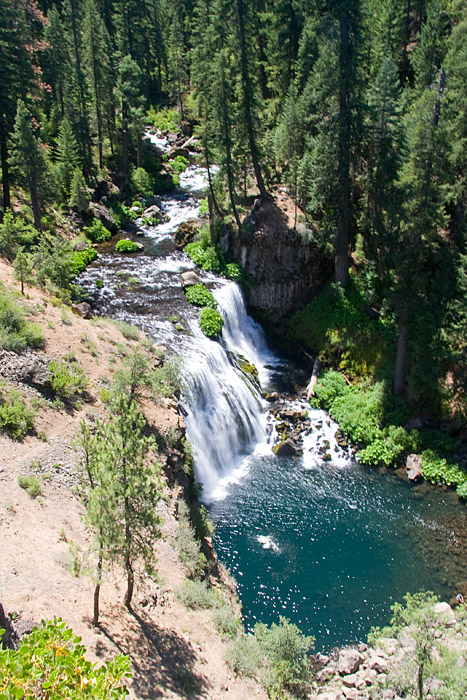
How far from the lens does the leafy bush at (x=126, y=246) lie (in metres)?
38.4

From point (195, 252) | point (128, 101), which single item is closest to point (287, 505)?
point (195, 252)

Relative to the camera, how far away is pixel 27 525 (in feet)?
47.7

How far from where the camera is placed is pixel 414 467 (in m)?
25.2

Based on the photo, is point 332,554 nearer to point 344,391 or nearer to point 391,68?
point 344,391

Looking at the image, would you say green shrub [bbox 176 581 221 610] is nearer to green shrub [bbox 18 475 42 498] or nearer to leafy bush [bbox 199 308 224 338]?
green shrub [bbox 18 475 42 498]

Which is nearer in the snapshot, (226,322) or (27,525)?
(27,525)

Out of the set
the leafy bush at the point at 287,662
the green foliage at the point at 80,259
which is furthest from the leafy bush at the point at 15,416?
the green foliage at the point at 80,259

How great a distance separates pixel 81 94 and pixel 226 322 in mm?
32277

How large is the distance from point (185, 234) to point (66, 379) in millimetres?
21736

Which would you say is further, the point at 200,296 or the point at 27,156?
the point at 27,156

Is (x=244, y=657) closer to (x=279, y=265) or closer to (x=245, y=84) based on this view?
(x=279, y=265)

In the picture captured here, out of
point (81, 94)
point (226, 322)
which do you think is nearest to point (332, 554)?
point (226, 322)

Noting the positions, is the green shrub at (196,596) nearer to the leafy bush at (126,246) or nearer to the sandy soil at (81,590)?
the sandy soil at (81,590)

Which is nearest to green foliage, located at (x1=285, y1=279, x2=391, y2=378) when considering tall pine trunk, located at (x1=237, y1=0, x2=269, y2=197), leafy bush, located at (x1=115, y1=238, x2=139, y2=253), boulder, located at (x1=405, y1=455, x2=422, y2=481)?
boulder, located at (x1=405, y1=455, x2=422, y2=481)
